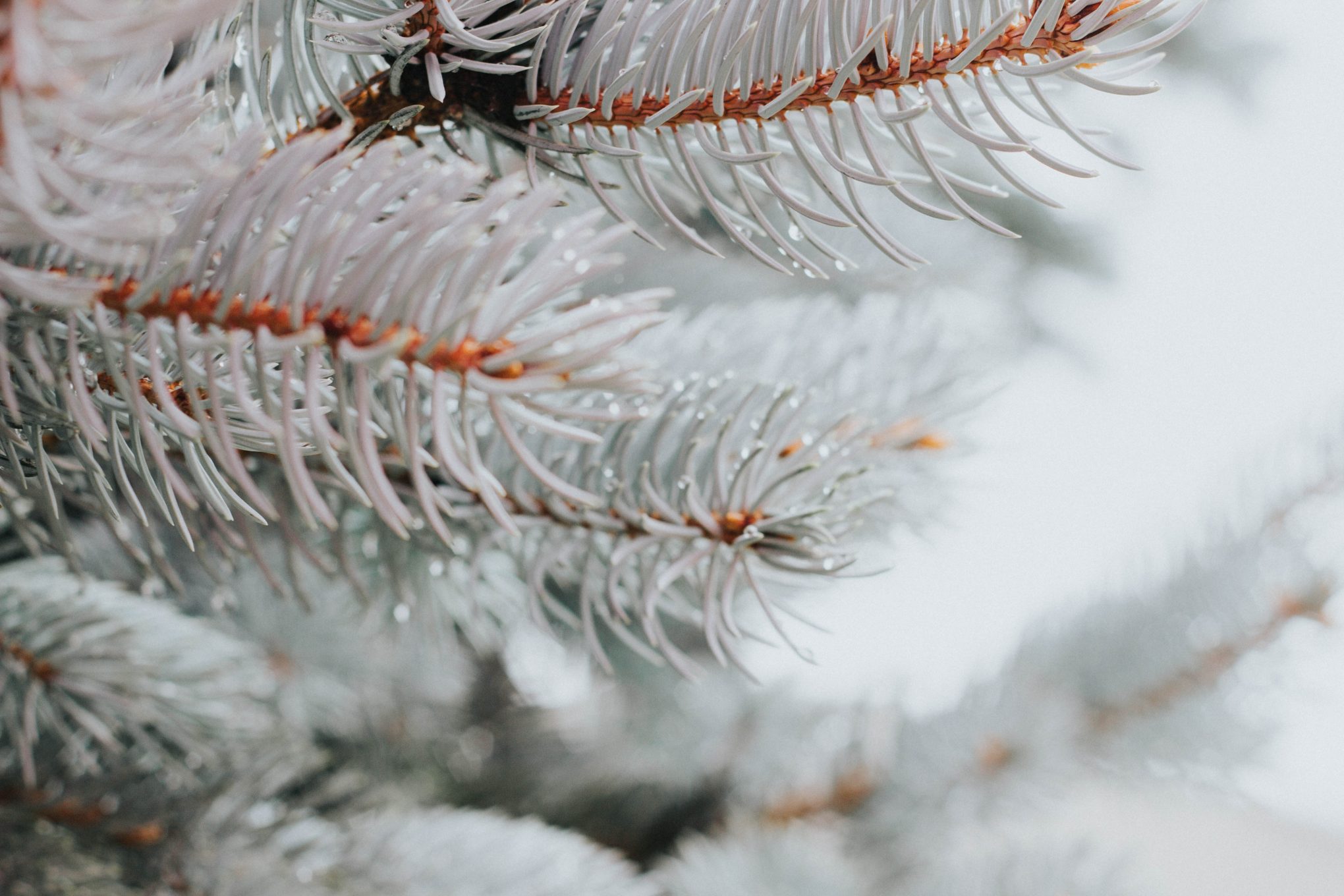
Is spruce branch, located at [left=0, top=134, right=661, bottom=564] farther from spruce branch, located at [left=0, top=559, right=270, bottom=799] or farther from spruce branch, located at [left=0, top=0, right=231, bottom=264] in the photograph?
spruce branch, located at [left=0, top=559, right=270, bottom=799]

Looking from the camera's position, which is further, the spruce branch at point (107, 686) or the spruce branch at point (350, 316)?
the spruce branch at point (107, 686)

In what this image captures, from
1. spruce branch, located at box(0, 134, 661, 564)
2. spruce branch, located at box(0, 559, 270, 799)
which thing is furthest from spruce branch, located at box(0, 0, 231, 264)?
spruce branch, located at box(0, 559, 270, 799)

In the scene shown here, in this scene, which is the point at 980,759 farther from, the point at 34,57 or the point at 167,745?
the point at 34,57

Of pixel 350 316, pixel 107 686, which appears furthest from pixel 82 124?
pixel 107 686

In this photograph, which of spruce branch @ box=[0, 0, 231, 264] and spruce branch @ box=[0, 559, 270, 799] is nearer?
spruce branch @ box=[0, 0, 231, 264]

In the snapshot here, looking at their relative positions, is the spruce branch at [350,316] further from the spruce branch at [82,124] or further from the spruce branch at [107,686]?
the spruce branch at [107,686]

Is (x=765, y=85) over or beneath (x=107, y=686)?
over

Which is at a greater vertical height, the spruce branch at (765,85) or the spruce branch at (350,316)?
the spruce branch at (765,85)

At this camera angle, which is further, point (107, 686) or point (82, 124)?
point (107, 686)

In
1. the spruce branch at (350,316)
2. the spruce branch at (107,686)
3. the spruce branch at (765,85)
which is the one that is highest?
the spruce branch at (765,85)

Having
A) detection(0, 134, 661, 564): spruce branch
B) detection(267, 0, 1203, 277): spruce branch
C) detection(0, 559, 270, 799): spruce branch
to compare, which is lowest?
detection(0, 559, 270, 799): spruce branch

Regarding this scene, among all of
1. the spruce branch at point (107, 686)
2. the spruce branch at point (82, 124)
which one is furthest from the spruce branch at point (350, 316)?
the spruce branch at point (107, 686)

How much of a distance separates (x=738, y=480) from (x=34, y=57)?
0.11 metres

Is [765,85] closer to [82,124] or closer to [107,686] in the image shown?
[82,124]
